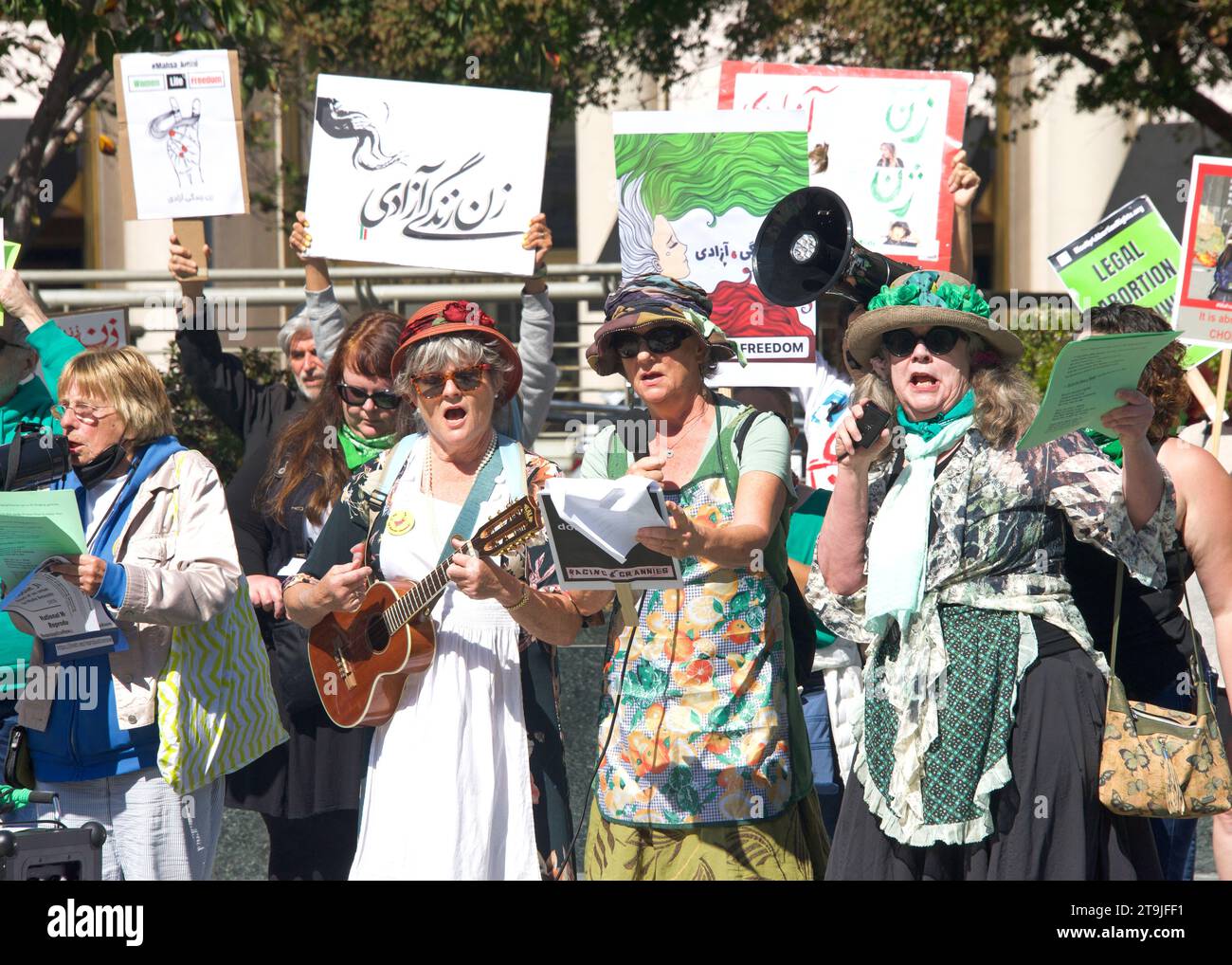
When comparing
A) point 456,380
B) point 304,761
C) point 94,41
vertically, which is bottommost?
point 304,761

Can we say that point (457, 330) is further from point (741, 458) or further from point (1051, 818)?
point (1051, 818)

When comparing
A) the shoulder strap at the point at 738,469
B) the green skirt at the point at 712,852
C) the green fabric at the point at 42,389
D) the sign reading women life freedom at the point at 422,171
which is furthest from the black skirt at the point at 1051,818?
the green fabric at the point at 42,389

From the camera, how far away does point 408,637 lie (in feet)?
12.4

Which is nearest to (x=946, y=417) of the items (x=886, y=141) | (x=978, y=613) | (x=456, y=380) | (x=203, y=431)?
(x=978, y=613)

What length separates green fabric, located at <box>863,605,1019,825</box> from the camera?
3357 mm

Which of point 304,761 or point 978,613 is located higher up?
point 978,613

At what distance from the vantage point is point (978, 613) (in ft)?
11.3

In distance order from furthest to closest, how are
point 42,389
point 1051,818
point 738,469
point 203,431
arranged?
point 203,431 < point 42,389 < point 738,469 < point 1051,818

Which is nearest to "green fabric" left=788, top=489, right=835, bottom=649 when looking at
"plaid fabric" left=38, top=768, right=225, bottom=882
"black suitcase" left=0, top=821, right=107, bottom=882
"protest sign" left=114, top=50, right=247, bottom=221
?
"plaid fabric" left=38, top=768, right=225, bottom=882

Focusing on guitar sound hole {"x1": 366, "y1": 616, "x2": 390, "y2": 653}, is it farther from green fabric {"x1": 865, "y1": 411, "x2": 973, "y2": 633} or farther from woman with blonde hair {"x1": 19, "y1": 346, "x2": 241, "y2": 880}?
green fabric {"x1": 865, "y1": 411, "x2": 973, "y2": 633}

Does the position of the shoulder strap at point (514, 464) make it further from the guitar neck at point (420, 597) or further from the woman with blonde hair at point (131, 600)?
the woman with blonde hair at point (131, 600)

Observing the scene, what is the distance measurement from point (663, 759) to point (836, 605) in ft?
1.72

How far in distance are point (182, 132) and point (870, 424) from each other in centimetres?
300

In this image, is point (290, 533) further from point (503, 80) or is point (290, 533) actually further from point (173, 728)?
point (503, 80)
